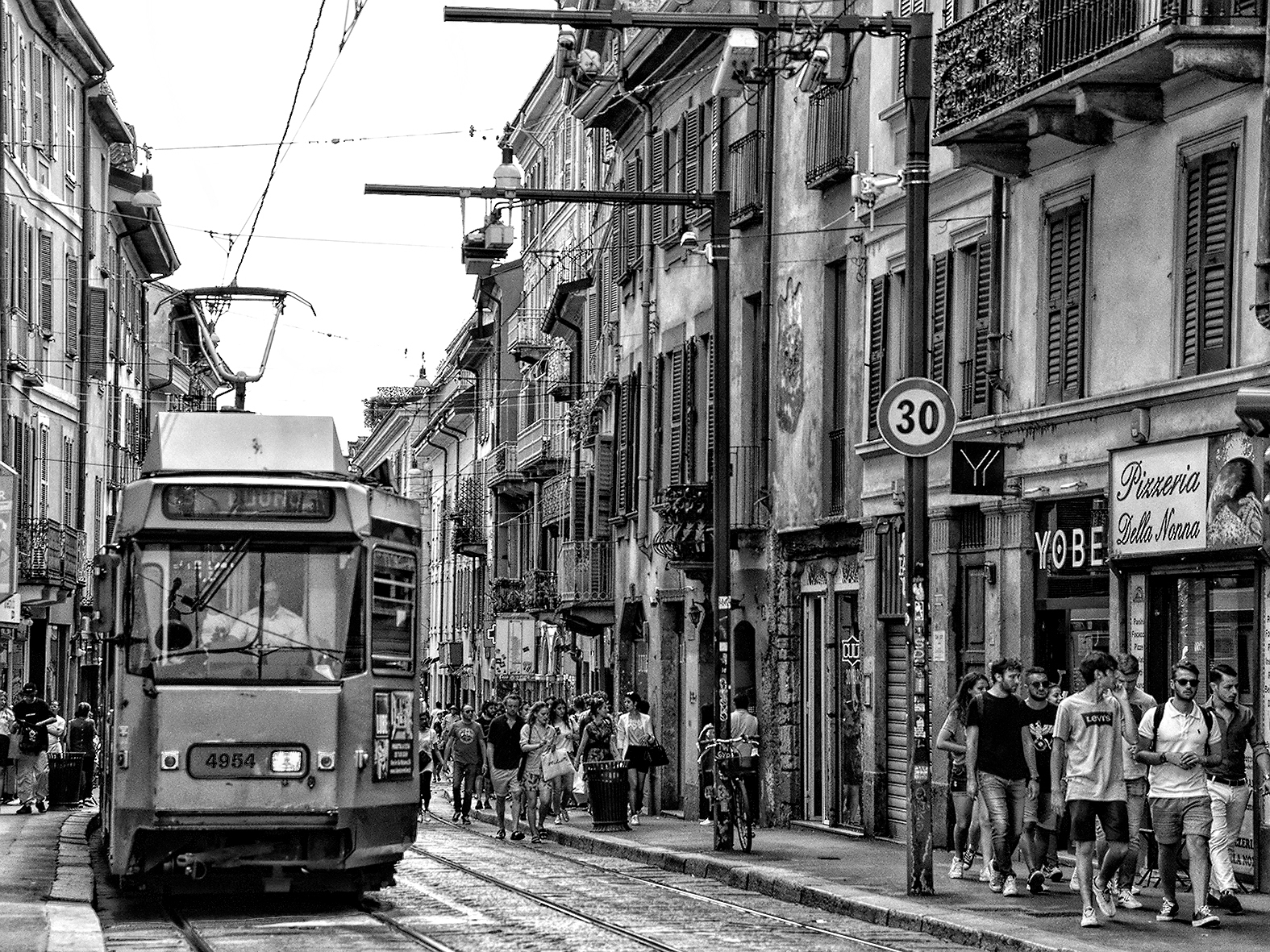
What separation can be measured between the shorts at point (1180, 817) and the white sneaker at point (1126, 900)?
1.87ft

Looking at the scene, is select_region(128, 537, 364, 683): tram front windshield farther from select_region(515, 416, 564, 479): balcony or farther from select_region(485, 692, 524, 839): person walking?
select_region(515, 416, 564, 479): balcony

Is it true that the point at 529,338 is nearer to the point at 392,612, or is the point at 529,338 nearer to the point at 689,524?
the point at 689,524

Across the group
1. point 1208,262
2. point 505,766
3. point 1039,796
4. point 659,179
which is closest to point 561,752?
point 505,766

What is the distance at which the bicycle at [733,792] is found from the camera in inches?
1005

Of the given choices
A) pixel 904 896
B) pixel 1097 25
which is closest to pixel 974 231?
pixel 1097 25

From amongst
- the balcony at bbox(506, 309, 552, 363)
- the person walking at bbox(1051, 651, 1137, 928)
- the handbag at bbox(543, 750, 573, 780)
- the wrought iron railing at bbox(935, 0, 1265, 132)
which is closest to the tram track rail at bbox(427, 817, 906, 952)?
the person walking at bbox(1051, 651, 1137, 928)

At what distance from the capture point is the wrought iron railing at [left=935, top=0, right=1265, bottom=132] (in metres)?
19.4

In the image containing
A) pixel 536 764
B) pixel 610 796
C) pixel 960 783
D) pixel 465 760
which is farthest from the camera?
pixel 465 760

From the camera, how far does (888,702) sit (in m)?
28.1

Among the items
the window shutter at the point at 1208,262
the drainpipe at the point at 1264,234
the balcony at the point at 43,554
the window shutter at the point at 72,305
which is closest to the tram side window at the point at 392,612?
the drainpipe at the point at 1264,234

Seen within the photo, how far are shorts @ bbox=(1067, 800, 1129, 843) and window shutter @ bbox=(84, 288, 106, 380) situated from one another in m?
39.9

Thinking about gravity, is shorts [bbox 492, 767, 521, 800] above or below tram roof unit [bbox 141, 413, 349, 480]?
below

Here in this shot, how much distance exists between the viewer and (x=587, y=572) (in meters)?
47.5

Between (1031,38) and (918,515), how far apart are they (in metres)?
5.49
